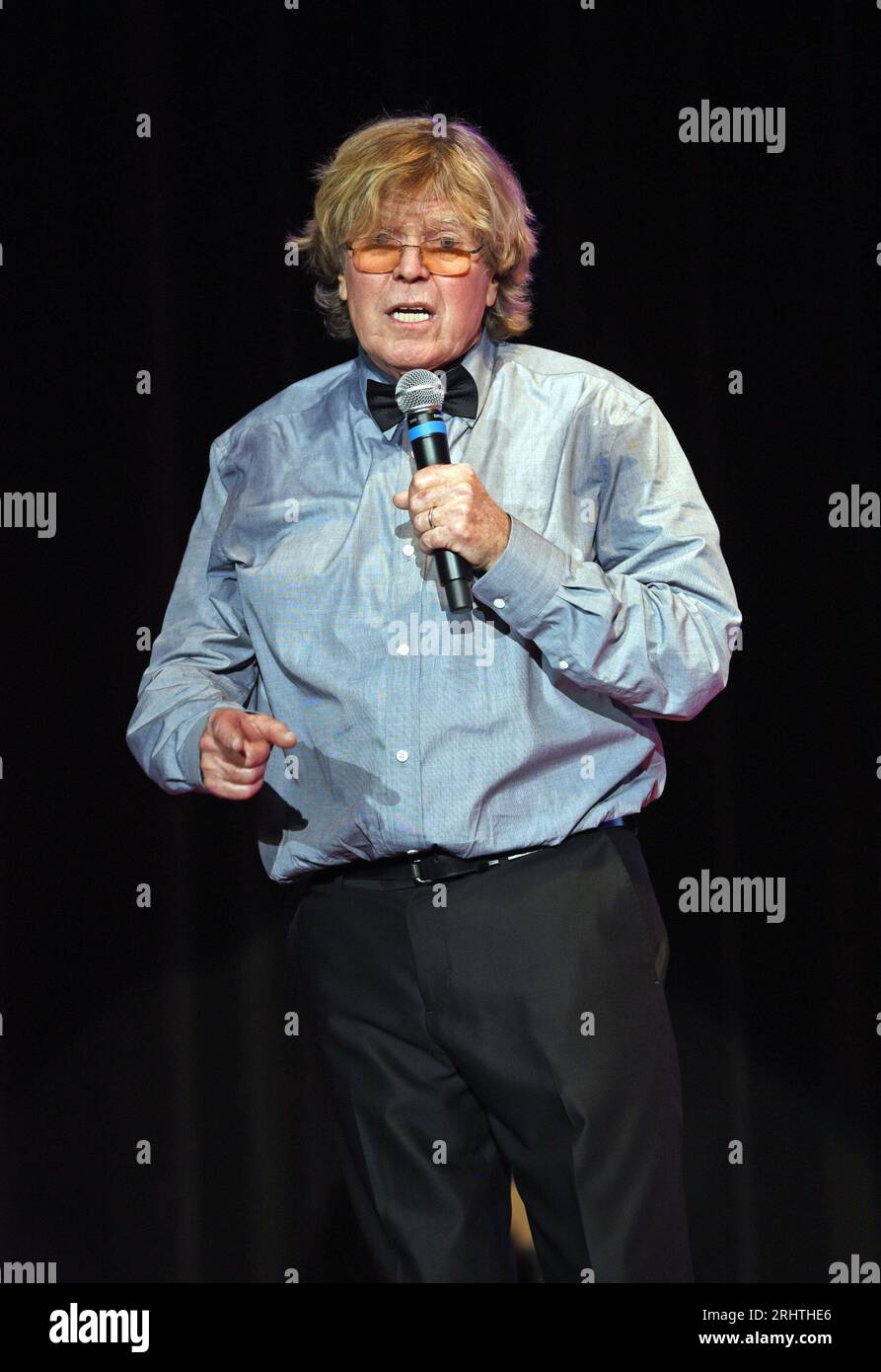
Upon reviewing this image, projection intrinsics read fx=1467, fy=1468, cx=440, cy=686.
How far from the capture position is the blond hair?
1813 millimetres

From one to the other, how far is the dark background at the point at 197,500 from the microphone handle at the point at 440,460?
3.30 feet

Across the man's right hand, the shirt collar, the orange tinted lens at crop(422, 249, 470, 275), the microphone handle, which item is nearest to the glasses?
the orange tinted lens at crop(422, 249, 470, 275)

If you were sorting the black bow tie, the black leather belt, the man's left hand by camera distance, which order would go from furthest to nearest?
the black bow tie → the black leather belt → the man's left hand

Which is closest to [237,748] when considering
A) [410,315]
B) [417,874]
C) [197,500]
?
[417,874]

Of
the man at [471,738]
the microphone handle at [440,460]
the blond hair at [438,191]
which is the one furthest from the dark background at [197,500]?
the microphone handle at [440,460]

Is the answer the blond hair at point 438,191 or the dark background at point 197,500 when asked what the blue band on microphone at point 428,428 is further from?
the dark background at point 197,500

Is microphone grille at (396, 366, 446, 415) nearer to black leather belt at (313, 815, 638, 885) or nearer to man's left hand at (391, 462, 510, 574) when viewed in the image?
man's left hand at (391, 462, 510, 574)

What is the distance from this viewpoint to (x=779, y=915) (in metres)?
2.62

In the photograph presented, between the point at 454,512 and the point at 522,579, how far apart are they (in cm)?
11

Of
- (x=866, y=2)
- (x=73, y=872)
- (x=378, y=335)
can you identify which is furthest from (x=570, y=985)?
(x=866, y=2)

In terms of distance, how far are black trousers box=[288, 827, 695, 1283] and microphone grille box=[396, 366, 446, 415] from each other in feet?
1.73
